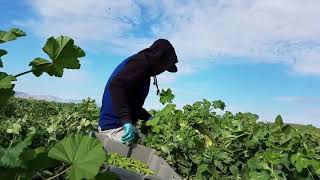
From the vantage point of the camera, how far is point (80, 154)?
1502 mm

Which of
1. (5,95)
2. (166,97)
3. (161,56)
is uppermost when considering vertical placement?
(161,56)

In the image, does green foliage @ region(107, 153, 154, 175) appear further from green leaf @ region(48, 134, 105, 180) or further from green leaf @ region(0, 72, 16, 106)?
green leaf @ region(48, 134, 105, 180)

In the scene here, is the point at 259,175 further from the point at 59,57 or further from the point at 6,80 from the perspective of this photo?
the point at 6,80

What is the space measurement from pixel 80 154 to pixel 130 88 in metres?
4.31

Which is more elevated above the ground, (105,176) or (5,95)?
(5,95)

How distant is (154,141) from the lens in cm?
575

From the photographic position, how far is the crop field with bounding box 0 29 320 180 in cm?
151

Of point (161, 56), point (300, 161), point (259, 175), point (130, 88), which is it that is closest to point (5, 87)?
point (259, 175)

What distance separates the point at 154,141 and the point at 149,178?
208 centimetres

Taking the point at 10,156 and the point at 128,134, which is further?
the point at 128,134

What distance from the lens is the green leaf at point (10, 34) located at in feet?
5.74

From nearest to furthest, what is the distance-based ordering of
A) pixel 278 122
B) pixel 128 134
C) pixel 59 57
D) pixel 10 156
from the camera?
1. pixel 10 156
2. pixel 59 57
3. pixel 278 122
4. pixel 128 134

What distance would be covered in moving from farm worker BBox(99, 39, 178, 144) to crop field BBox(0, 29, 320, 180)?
31 cm

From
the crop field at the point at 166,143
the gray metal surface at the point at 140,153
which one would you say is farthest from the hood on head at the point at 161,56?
the gray metal surface at the point at 140,153
